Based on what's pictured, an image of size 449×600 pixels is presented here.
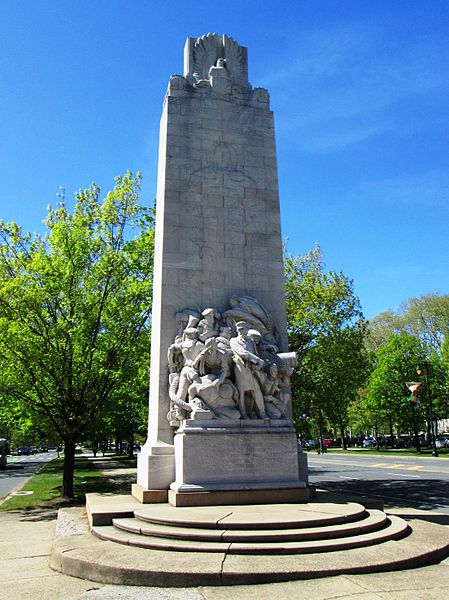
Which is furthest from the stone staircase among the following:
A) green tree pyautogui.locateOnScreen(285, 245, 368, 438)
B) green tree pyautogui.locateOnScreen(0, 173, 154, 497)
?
green tree pyautogui.locateOnScreen(285, 245, 368, 438)

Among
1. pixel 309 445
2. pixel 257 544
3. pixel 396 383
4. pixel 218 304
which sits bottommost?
pixel 309 445

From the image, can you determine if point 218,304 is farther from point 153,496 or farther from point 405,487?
point 405,487

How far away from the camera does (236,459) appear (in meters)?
9.53

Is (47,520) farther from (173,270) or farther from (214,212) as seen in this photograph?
(214,212)

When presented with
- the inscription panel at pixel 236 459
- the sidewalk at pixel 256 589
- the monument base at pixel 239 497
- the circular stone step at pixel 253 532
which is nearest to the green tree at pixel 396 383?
the inscription panel at pixel 236 459

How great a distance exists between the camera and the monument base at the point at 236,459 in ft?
30.4

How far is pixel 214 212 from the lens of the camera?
1205 cm

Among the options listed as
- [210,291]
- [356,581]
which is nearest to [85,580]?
[356,581]

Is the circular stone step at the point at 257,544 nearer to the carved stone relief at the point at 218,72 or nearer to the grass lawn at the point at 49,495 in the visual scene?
the grass lawn at the point at 49,495

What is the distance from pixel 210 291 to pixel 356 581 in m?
6.92

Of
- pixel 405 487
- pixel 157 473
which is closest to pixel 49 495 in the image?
pixel 157 473

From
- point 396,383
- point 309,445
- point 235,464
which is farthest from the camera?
point 309,445

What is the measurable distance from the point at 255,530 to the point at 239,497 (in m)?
2.08

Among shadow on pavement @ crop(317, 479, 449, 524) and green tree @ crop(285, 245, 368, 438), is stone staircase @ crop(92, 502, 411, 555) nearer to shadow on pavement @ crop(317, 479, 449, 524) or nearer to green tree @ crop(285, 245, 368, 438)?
shadow on pavement @ crop(317, 479, 449, 524)
